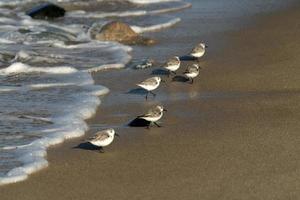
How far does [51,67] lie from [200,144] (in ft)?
16.5

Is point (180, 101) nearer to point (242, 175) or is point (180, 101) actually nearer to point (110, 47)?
point (242, 175)

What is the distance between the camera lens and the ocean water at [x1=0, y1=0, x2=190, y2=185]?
9.01 m

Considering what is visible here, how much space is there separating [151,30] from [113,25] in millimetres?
1439

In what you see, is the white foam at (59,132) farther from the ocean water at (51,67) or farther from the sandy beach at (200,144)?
the sandy beach at (200,144)

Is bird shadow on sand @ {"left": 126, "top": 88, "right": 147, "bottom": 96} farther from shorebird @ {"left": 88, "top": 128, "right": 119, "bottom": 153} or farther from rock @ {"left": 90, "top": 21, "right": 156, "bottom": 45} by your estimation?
rock @ {"left": 90, "top": 21, "right": 156, "bottom": 45}

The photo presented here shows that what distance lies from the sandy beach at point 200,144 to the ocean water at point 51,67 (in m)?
0.26

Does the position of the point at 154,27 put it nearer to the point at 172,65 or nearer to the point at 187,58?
the point at 187,58

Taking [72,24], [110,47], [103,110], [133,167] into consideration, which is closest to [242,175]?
[133,167]

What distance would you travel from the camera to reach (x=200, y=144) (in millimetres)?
8789

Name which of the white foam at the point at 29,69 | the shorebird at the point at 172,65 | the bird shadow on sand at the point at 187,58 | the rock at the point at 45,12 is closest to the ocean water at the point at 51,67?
the white foam at the point at 29,69

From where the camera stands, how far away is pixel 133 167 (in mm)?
8039

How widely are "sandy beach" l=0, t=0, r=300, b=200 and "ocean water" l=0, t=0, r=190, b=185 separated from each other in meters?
0.26

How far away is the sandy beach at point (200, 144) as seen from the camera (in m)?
7.35

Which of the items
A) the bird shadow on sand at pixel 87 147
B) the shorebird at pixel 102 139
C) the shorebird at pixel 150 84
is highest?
the shorebird at pixel 102 139
